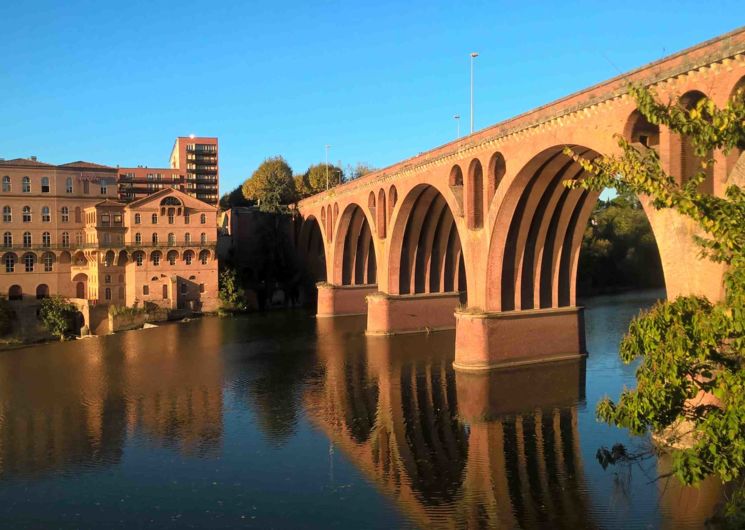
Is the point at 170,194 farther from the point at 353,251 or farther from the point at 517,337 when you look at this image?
the point at 517,337

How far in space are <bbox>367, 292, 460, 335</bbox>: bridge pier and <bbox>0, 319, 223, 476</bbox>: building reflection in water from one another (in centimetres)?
1039

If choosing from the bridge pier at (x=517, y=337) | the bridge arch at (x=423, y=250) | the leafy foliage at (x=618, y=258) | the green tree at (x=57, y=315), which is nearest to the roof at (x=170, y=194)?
the green tree at (x=57, y=315)

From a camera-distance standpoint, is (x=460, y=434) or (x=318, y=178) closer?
(x=460, y=434)

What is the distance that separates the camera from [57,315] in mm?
50812

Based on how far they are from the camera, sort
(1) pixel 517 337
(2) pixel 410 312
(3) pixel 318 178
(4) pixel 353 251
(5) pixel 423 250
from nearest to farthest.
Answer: (1) pixel 517 337, (2) pixel 410 312, (5) pixel 423 250, (4) pixel 353 251, (3) pixel 318 178

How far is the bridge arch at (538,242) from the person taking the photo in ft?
98.0

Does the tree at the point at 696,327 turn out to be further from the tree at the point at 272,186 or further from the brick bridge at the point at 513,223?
the tree at the point at 272,186

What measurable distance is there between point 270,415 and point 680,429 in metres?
14.4

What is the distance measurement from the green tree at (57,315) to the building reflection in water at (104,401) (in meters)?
5.26

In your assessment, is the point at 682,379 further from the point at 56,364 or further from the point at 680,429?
the point at 56,364

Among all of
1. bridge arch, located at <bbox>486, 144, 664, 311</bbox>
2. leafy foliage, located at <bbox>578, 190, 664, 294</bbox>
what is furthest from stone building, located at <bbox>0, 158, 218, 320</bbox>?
leafy foliage, located at <bbox>578, 190, 664, 294</bbox>

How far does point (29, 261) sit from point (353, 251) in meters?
25.9

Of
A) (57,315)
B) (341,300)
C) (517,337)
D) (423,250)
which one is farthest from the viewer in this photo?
(341,300)

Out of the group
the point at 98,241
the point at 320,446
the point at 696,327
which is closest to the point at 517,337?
the point at 320,446
